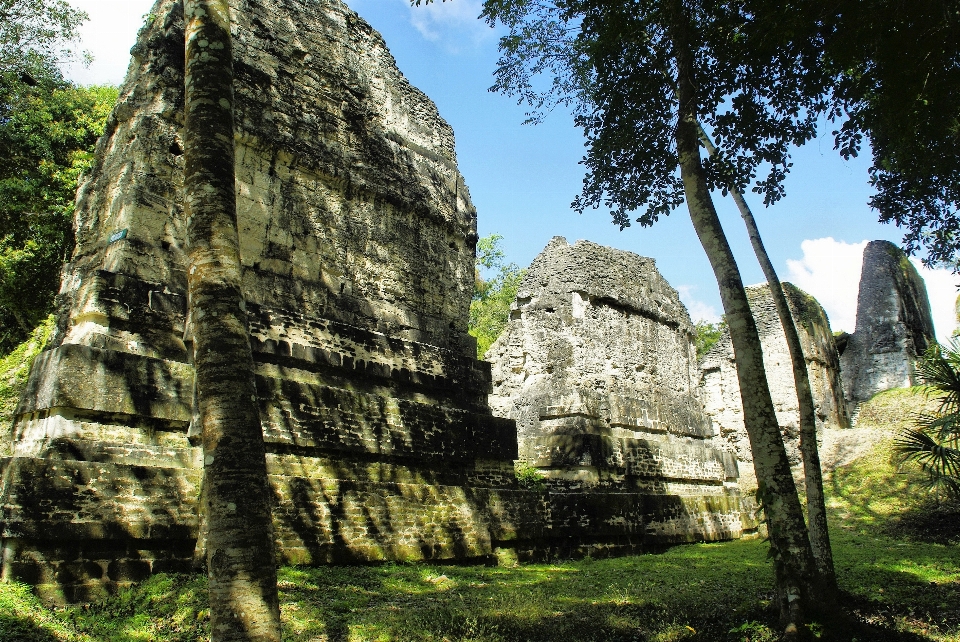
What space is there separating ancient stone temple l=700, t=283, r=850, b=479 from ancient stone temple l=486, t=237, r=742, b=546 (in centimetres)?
273

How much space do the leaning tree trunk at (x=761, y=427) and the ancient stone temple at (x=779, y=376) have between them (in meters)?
11.0

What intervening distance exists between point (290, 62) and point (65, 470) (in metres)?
5.61

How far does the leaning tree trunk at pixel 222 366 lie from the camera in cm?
310

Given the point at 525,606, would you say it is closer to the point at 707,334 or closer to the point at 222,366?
the point at 222,366

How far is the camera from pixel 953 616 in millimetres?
5406

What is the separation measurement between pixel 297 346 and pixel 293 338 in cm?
11

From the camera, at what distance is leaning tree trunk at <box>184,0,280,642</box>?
10.2 feet

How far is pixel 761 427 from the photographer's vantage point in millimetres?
5117

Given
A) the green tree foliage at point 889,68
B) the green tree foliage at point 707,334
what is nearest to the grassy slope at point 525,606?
the green tree foliage at point 889,68

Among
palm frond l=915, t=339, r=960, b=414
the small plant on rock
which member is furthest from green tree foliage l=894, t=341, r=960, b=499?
the small plant on rock

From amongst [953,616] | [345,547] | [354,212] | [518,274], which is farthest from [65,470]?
[518,274]

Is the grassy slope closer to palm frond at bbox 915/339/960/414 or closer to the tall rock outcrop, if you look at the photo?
the tall rock outcrop

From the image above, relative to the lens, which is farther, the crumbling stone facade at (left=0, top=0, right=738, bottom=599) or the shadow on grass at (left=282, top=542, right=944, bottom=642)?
the crumbling stone facade at (left=0, top=0, right=738, bottom=599)

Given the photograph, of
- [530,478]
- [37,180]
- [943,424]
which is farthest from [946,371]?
[37,180]
